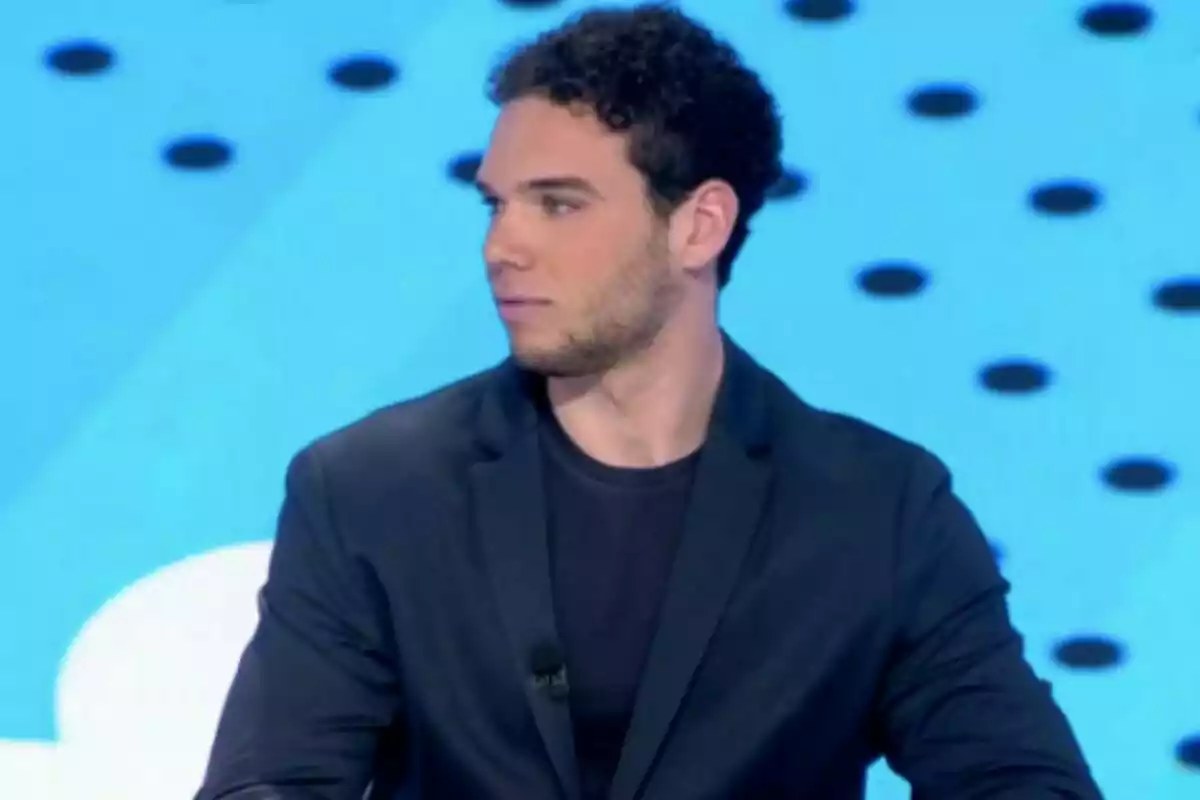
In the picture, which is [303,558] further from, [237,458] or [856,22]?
[856,22]

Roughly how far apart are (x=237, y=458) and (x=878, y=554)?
0.70m

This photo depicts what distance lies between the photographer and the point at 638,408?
140cm

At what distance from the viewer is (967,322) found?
170 centimetres

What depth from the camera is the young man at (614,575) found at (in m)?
1.31

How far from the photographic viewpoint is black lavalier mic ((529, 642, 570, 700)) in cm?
131

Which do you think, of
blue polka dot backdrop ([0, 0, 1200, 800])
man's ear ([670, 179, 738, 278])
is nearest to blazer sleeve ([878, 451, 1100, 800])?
man's ear ([670, 179, 738, 278])

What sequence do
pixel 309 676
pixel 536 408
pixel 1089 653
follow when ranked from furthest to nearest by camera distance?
1. pixel 1089 653
2. pixel 536 408
3. pixel 309 676

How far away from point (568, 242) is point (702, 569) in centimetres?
28

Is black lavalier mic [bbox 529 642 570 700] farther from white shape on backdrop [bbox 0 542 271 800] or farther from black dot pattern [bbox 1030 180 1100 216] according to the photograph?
black dot pattern [bbox 1030 180 1100 216]

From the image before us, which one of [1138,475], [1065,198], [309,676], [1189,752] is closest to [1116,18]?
[1065,198]

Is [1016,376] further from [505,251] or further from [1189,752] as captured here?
[505,251]

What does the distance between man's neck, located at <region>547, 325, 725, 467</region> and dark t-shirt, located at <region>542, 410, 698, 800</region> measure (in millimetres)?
17

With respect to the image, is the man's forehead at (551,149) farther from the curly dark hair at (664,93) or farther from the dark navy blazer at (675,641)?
the dark navy blazer at (675,641)

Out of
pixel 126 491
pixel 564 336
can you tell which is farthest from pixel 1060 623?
pixel 126 491
